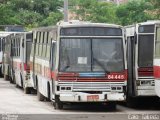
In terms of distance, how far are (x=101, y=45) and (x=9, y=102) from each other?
5199mm

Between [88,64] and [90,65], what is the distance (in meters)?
0.08

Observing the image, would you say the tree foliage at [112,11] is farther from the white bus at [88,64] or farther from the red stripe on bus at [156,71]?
the red stripe on bus at [156,71]

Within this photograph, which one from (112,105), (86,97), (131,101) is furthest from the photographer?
(131,101)

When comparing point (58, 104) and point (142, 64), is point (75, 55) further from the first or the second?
point (142, 64)

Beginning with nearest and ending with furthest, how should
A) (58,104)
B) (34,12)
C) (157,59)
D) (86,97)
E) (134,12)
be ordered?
(157,59) → (86,97) → (58,104) → (134,12) → (34,12)

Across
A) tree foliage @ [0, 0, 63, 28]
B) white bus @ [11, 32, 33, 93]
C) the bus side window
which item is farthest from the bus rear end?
tree foliage @ [0, 0, 63, 28]

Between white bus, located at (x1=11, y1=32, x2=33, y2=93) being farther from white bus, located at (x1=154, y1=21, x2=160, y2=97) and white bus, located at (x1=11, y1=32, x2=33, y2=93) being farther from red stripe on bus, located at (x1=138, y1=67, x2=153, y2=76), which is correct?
white bus, located at (x1=154, y1=21, x2=160, y2=97)

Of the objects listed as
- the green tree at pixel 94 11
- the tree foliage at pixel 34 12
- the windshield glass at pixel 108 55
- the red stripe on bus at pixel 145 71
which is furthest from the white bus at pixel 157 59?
the tree foliage at pixel 34 12

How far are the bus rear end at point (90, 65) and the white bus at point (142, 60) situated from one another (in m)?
0.89

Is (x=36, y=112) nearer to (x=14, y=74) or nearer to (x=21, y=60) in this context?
(x=21, y=60)

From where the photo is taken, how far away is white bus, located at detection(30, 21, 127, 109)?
22.2 metres

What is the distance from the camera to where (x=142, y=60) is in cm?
2336

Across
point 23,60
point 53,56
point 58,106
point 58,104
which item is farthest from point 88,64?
point 23,60

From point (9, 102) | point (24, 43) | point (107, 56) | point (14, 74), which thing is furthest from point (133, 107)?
point (14, 74)
